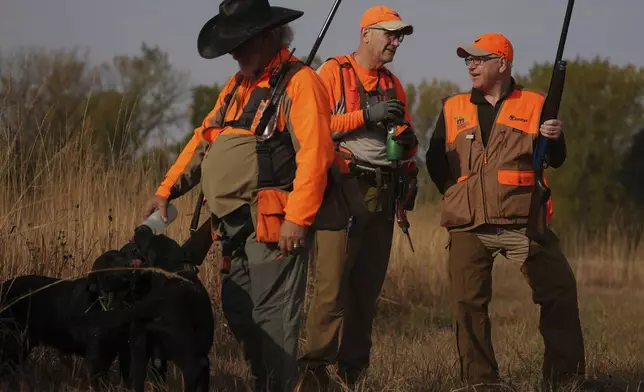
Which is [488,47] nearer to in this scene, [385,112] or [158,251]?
[385,112]

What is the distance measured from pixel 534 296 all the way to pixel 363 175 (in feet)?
4.05

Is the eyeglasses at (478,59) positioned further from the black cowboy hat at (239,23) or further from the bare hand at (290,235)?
the bare hand at (290,235)

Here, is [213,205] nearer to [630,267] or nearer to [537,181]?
[537,181]

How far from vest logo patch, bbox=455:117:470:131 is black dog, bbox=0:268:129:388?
8.03ft

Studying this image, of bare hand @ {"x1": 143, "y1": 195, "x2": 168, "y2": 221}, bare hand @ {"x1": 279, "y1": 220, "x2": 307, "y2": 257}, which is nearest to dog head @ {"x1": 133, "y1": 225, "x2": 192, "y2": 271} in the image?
bare hand @ {"x1": 143, "y1": 195, "x2": 168, "y2": 221}

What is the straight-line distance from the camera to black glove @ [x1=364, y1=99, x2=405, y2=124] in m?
5.74

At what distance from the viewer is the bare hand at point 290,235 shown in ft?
14.2

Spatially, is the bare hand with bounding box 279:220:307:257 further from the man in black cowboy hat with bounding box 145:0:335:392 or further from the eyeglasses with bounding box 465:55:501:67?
the eyeglasses with bounding box 465:55:501:67

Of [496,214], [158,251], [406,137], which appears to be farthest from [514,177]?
[158,251]

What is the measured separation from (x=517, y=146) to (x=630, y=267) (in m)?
11.7

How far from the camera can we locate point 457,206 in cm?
583

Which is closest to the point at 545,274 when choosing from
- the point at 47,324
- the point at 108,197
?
the point at 47,324

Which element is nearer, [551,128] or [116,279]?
[116,279]

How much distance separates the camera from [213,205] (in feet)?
15.1
